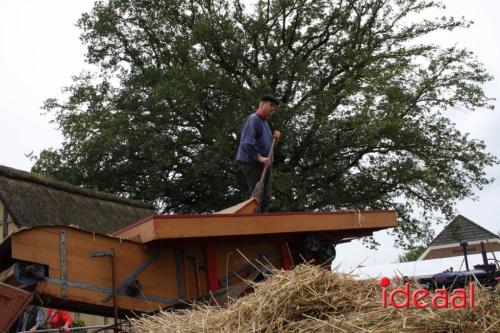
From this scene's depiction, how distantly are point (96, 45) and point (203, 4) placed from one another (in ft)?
13.5

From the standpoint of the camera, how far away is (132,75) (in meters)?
22.4

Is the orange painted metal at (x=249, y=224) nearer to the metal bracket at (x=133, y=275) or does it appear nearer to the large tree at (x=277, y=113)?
the metal bracket at (x=133, y=275)

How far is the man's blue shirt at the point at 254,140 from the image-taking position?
620 cm

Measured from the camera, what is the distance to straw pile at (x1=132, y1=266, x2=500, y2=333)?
8.59 ft

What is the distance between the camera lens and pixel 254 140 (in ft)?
20.3

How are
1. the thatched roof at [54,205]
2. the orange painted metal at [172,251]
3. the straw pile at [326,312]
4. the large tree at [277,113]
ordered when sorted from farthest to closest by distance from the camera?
the large tree at [277,113] → the thatched roof at [54,205] → the orange painted metal at [172,251] → the straw pile at [326,312]

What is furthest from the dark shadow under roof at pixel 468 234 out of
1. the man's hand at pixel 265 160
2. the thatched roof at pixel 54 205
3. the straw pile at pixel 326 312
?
the straw pile at pixel 326 312

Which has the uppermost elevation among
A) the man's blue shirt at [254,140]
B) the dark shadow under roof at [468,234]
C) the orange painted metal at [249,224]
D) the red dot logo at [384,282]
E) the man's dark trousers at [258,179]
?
the man's blue shirt at [254,140]

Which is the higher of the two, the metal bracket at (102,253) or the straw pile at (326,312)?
the metal bracket at (102,253)

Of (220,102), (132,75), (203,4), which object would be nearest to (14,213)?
(220,102)

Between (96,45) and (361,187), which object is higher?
(96,45)

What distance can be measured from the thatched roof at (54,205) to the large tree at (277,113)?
585cm

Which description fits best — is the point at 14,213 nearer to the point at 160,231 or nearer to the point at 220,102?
the point at 160,231

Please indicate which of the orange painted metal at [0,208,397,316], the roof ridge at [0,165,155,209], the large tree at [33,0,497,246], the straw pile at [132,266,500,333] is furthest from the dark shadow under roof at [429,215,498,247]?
the straw pile at [132,266,500,333]
